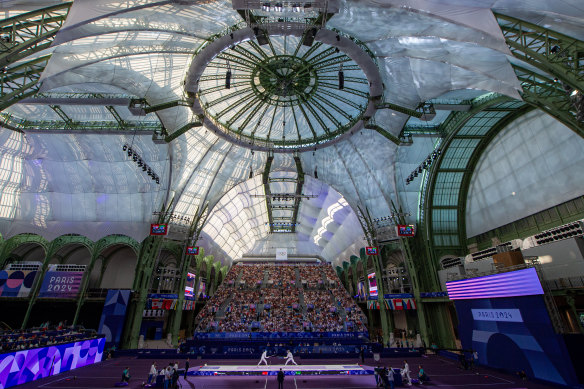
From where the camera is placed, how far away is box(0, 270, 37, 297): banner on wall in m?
35.8

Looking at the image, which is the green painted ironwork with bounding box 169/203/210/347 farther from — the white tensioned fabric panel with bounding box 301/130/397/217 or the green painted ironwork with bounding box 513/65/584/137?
the green painted ironwork with bounding box 513/65/584/137

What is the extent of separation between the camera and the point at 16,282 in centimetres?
3625

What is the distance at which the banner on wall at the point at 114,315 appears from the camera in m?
32.9

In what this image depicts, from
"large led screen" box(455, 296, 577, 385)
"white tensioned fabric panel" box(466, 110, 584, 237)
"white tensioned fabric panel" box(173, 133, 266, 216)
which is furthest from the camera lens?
"white tensioned fabric panel" box(173, 133, 266, 216)

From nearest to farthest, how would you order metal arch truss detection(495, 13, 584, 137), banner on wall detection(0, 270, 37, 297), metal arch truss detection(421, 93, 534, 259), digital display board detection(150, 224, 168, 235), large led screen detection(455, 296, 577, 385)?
metal arch truss detection(495, 13, 584, 137), large led screen detection(455, 296, 577, 385), metal arch truss detection(421, 93, 534, 259), digital display board detection(150, 224, 168, 235), banner on wall detection(0, 270, 37, 297)

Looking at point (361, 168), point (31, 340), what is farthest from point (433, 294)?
point (31, 340)

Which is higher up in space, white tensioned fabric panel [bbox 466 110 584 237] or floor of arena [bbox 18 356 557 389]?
white tensioned fabric panel [bbox 466 110 584 237]

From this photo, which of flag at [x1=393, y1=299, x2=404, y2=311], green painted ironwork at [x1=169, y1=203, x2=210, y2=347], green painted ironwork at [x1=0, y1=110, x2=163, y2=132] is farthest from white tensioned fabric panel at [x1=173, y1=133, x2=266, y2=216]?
flag at [x1=393, y1=299, x2=404, y2=311]

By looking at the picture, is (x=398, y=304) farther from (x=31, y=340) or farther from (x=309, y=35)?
(x=31, y=340)

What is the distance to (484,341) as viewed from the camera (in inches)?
888

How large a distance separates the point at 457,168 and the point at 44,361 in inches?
1811

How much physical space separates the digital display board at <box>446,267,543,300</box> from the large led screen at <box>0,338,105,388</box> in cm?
3245

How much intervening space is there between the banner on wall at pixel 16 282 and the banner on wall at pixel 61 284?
1.90m

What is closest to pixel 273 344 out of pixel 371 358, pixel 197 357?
pixel 197 357
